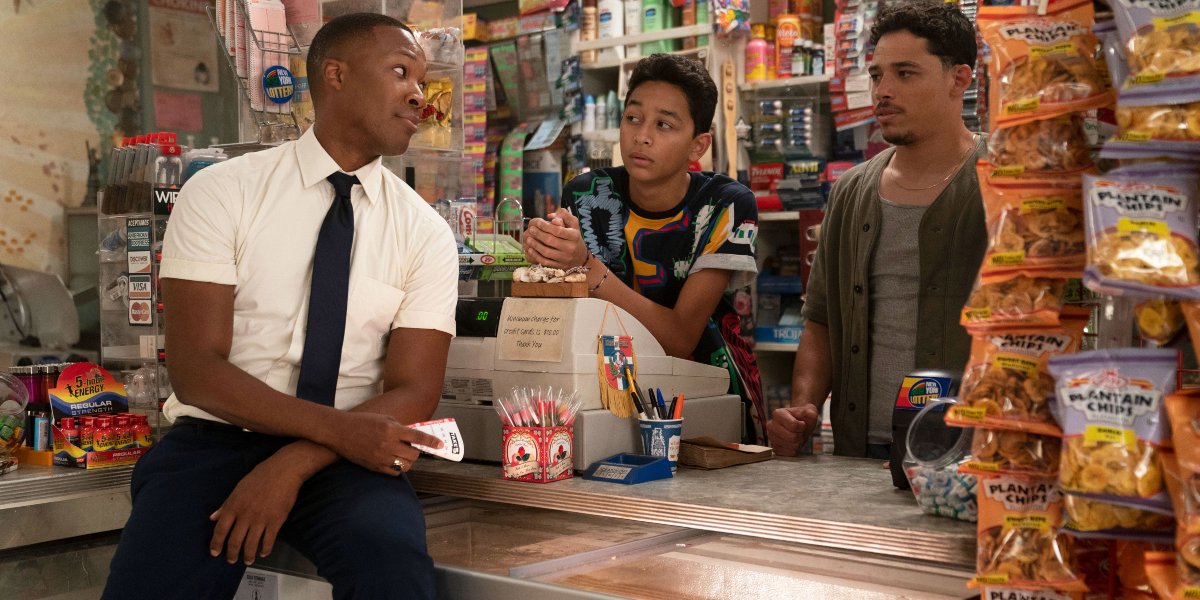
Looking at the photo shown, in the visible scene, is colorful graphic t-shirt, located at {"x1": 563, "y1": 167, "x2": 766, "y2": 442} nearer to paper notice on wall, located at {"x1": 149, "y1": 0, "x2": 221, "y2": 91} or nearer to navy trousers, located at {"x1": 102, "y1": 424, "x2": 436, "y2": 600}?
navy trousers, located at {"x1": 102, "y1": 424, "x2": 436, "y2": 600}

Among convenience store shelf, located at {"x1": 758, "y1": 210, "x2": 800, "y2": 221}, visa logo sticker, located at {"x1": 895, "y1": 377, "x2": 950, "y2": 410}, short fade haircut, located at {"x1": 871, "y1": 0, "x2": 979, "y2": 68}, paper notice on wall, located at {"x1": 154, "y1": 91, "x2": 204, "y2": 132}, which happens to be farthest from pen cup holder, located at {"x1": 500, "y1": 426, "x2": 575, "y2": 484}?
paper notice on wall, located at {"x1": 154, "y1": 91, "x2": 204, "y2": 132}

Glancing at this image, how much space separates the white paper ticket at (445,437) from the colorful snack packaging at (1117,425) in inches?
42.0

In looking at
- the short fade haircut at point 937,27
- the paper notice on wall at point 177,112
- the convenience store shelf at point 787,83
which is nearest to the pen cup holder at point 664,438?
the short fade haircut at point 937,27

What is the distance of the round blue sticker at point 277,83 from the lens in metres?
3.12

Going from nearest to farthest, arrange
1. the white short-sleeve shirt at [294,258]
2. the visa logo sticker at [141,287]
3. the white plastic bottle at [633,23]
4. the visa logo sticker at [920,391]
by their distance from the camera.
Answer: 1. the visa logo sticker at [920,391]
2. the white short-sleeve shirt at [294,258]
3. the visa logo sticker at [141,287]
4. the white plastic bottle at [633,23]

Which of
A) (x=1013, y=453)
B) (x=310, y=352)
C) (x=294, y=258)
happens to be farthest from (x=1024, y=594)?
(x=294, y=258)

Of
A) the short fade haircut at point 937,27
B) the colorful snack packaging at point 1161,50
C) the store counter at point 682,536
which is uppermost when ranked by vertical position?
the short fade haircut at point 937,27

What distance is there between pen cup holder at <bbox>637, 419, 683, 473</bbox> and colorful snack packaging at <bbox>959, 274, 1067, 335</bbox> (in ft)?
2.69

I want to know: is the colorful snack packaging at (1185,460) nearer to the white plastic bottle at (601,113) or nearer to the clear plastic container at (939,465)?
the clear plastic container at (939,465)

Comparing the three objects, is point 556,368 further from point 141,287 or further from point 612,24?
point 612,24

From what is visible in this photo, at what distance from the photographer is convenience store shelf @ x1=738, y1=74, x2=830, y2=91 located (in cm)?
495

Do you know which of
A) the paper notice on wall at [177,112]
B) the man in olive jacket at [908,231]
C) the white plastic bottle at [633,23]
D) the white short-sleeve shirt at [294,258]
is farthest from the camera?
the white plastic bottle at [633,23]

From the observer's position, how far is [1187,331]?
133 cm

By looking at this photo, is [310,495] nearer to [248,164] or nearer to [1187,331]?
→ [248,164]
